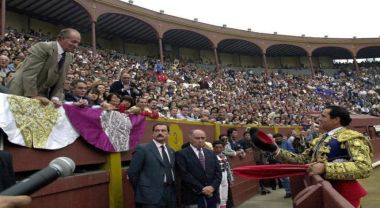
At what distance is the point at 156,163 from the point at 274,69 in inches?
1181

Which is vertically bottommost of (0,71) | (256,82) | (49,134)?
(49,134)

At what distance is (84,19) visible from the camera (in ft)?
66.4

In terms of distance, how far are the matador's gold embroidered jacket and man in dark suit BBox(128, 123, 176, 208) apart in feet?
4.66

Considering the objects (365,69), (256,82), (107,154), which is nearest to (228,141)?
(107,154)

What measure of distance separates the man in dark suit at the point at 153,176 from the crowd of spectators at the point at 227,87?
1.53 meters

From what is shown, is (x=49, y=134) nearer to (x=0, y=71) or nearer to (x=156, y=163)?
(x=156, y=163)

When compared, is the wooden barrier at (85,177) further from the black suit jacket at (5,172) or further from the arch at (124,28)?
the arch at (124,28)

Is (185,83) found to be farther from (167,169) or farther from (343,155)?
(343,155)

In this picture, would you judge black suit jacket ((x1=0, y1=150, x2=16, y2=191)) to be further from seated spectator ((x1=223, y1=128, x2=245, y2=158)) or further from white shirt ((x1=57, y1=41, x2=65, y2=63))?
seated spectator ((x1=223, y1=128, x2=245, y2=158))

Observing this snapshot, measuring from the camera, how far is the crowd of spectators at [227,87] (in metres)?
9.97

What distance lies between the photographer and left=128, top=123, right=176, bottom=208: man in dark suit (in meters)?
3.96

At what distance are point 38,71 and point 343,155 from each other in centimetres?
267

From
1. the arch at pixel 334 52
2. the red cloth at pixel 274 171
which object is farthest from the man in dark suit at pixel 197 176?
the arch at pixel 334 52

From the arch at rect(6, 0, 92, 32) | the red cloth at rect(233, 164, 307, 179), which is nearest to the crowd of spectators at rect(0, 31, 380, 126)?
the arch at rect(6, 0, 92, 32)
